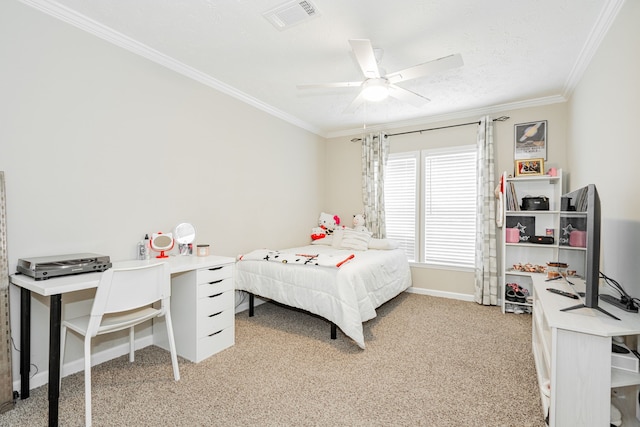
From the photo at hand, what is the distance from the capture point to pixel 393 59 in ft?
8.66

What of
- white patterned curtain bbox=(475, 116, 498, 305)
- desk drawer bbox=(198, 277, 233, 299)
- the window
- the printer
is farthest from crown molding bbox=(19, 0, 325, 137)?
white patterned curtain bbox=(475, 116, 498, 305)

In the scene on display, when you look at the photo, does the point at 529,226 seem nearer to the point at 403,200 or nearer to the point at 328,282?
the point at 403,200

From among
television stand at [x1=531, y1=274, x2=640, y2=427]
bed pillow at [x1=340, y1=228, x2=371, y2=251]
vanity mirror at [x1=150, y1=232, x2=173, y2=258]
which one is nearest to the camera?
television stand at [x1=531, y1=274, x2=640, y2=427]

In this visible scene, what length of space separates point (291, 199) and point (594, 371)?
356cm

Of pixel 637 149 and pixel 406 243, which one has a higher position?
pixel 637 149

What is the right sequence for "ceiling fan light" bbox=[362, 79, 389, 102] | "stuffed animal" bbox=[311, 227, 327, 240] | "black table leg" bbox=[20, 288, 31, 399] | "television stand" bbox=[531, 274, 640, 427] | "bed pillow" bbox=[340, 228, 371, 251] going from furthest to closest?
"stuffed animal" bbox=[311, 227, 327, 240]
"bed pillow" bbox=[340, 228, 371, 251]
"ceiling fan light" bbox=[362, 79, 389, 102]
"black table leg" bbox=[20, 288, 31, 399]
"television stand" bbox=[531, 274, 640, 427]

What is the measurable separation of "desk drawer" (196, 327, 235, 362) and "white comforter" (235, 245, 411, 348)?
0.56 metres

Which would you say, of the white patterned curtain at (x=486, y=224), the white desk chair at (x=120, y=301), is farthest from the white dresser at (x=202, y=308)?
the white patterned curtain at (x=486, y=224)

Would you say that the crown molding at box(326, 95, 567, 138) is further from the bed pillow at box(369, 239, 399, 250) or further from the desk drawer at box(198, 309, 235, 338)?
the desk drawer at box(198, 309, 235, 338)

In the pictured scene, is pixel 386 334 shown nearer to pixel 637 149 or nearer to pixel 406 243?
pixel 406 243

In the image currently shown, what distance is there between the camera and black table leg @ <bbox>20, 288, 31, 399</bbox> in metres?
1.81

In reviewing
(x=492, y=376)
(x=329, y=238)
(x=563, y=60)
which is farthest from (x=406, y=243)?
(x=563, y=60)

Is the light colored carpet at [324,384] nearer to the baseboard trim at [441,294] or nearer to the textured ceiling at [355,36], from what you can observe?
the baseboard trim at [441,294]

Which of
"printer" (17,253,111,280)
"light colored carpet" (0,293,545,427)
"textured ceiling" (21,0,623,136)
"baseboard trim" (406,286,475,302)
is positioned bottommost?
"light colored carpet" (0,293,545,427)
